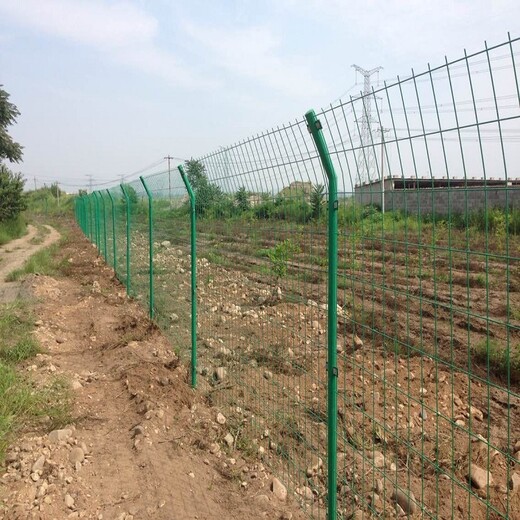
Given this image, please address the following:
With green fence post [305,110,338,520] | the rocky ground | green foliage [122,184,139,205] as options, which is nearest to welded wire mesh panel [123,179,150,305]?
green foliage [122,184,139,205]

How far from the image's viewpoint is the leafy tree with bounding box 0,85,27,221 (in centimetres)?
→ 2347

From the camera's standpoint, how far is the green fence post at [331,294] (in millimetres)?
2488

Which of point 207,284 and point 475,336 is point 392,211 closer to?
point 207,284

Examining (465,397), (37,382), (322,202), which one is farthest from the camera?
(37,382)

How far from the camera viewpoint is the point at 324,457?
349cm

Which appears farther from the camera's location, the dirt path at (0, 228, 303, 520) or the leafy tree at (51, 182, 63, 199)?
the leafy tree at (51, 182, 63, 199)


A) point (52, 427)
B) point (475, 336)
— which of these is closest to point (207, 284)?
point (52, 427)

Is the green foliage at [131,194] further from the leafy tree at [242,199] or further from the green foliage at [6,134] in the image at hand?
the green foliage at [6,134]

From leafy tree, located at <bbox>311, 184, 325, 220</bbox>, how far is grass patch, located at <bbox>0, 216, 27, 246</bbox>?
71.7 feet

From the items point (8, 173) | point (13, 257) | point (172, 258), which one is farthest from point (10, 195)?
point (172, 258)

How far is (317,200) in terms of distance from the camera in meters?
2.76

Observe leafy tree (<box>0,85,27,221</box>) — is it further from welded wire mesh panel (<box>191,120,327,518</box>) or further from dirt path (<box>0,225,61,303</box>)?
welded wire mesh panel (<box>191,120,327,518</box>)

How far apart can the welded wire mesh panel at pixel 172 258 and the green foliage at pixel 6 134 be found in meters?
19.8

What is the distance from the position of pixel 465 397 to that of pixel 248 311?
249cm
